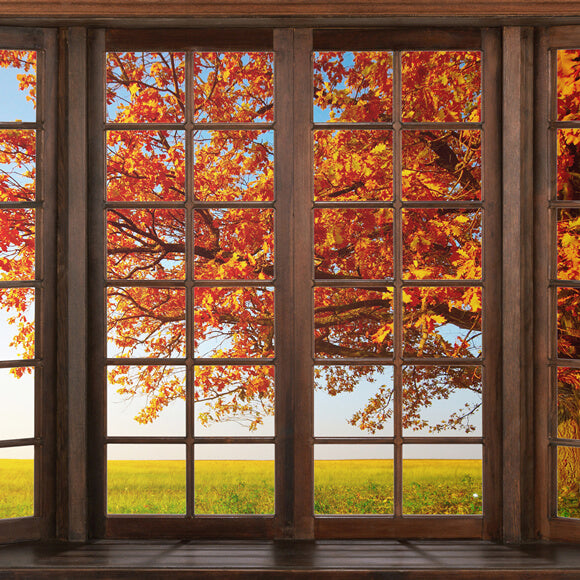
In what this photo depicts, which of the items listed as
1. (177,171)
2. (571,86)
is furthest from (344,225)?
(571,86)

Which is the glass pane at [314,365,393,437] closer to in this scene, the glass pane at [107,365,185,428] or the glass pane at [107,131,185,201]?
the glass pane at [107,365,185,428]

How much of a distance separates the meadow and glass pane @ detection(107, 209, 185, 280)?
2.41 ft

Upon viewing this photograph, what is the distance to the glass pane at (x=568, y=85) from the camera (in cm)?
220

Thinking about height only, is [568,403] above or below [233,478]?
above

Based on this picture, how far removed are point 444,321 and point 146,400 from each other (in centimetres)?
120

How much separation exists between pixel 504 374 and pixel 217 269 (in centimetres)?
115

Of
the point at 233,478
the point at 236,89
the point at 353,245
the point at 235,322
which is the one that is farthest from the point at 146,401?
the point at 236,89

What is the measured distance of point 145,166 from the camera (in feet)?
7.57

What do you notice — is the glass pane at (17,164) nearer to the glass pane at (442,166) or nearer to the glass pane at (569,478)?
the glass pane at (442,166)

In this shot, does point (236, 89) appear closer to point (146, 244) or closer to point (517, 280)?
point (146, 244)

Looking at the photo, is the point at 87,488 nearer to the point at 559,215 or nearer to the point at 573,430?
the point at 573,430

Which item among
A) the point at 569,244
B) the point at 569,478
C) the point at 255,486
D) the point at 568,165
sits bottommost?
the point at 255,486

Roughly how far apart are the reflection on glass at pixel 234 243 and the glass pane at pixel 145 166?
160mm

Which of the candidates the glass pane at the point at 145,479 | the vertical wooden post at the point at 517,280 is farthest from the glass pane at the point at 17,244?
the vertical wooden post at the point at 517,280
